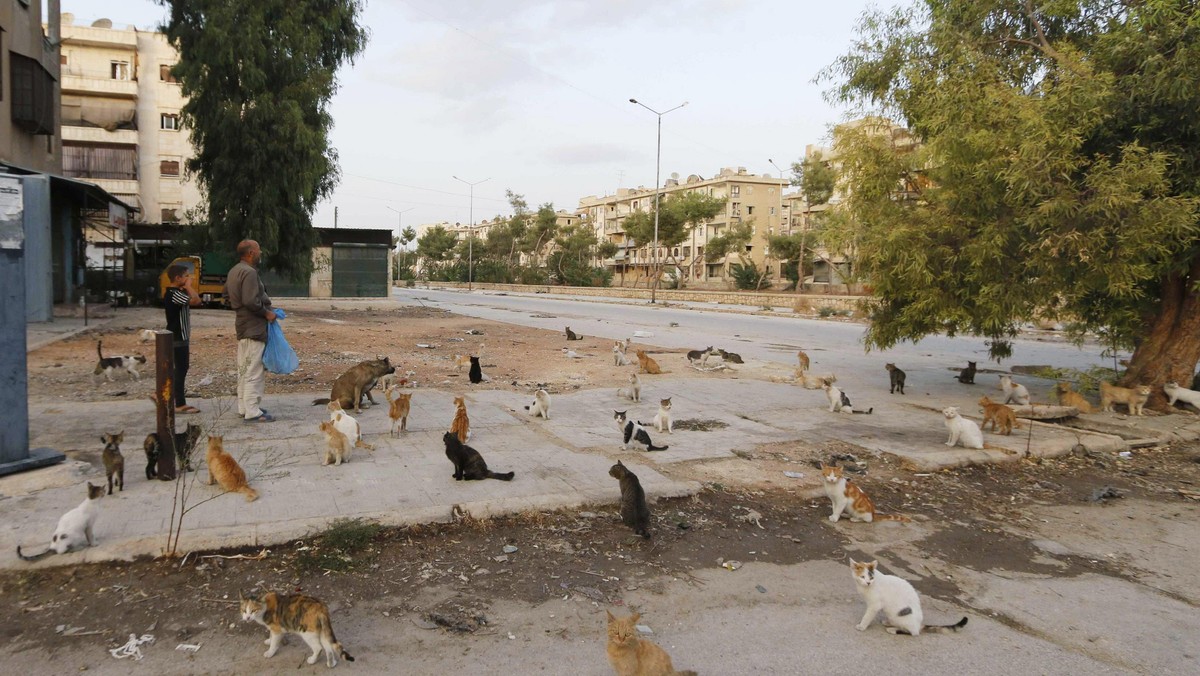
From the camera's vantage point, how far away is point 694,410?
373 inches

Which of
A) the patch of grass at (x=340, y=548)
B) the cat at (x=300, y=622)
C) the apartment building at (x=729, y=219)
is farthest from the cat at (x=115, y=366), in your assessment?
the apartment building at (x=729, y=219)

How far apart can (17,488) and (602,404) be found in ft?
20.9

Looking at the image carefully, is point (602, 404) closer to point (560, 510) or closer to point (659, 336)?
point (560, 510)

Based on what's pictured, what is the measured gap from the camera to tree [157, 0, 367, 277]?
24312mm

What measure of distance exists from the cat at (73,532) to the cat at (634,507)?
3329 mm

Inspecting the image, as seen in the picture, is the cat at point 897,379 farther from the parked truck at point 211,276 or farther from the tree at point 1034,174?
the parked truck at point 211,276

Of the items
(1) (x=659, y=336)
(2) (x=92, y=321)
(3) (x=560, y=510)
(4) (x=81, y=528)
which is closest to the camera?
(4) (x=81, y=528)

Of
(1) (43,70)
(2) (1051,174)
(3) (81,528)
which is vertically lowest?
(3) (81,528)

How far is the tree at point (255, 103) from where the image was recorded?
957 inches

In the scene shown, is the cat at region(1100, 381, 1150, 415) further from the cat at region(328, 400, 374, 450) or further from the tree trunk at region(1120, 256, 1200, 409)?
the cat at region(328, 400, 374, 450)

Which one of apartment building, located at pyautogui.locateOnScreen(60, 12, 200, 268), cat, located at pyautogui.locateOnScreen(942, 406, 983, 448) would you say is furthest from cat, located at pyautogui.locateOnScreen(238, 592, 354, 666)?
apartment building, located at pyautogui.locateOnScreen(60, 12, 200, 268)

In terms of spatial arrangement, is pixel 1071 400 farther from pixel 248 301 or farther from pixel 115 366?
pixel 115 366

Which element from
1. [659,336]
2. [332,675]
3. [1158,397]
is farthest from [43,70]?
[1158,397]

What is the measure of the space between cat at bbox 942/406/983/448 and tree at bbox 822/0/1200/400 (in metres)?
2.36
